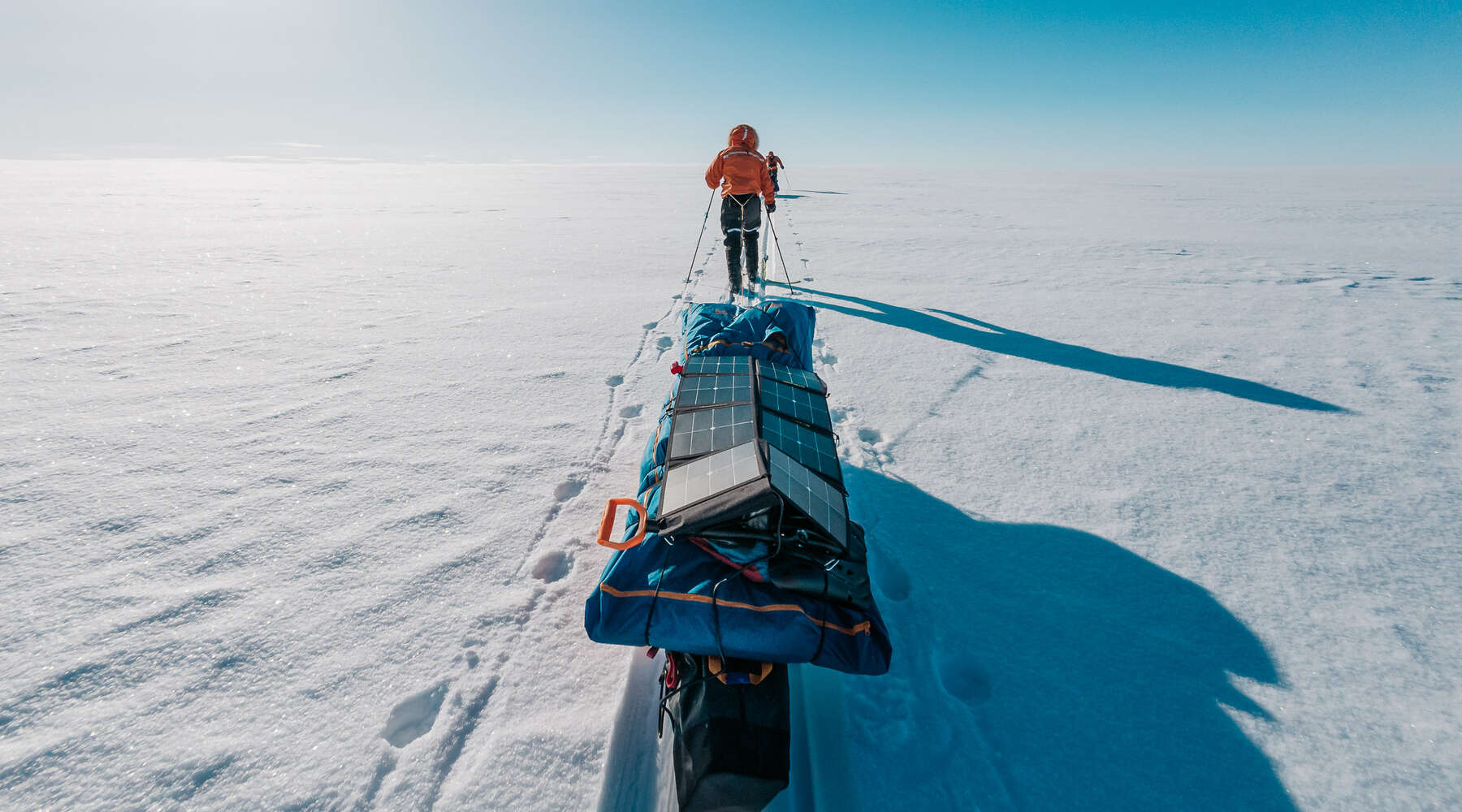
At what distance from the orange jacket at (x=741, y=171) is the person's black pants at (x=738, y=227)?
0.34 ft

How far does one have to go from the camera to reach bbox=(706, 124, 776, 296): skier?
5.64 metres

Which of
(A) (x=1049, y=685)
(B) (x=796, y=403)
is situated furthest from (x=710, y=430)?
(A) (x=1049, y=685)

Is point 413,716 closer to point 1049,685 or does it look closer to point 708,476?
point 708,476

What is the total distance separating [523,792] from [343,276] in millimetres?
7927

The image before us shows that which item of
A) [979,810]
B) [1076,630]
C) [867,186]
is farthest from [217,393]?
[867,186]

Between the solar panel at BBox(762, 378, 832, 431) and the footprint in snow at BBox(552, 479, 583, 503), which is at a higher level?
the solar panel at BBox(762, 378, 832, 431)

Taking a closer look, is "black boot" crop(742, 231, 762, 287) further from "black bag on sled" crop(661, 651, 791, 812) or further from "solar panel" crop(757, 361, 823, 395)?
"black bag on sled" crop(661, 651, 791, 812)

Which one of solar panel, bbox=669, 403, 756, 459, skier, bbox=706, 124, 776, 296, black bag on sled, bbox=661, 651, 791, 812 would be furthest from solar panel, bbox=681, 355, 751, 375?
skier, bbox=706, 124, 776, 296

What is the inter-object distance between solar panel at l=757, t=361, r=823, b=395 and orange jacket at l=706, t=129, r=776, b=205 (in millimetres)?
3545

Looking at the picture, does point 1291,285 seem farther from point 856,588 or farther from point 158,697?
point 158,697

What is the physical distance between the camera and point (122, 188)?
20953 mm

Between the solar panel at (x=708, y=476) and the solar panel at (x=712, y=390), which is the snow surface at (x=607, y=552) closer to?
the solar panel at (x=708, y=476)

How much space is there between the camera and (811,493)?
71.2 inches

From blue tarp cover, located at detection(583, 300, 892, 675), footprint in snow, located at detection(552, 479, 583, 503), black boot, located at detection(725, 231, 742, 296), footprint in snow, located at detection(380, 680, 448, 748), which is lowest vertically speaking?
footprint in snow, located at detection(380, 680, 448, 748)
